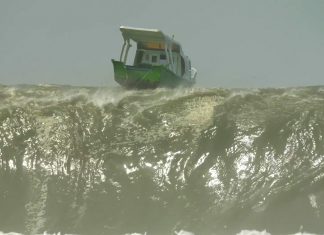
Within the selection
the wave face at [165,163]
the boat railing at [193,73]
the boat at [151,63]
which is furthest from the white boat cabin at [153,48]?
the wave face at [165,163]

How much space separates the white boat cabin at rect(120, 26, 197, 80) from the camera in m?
17.1

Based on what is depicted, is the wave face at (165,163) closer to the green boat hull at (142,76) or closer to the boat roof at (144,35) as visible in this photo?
the green boat hull at (142,76)

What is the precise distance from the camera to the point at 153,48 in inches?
701

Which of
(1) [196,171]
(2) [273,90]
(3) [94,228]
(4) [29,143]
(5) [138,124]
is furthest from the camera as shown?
(2) [273,90]

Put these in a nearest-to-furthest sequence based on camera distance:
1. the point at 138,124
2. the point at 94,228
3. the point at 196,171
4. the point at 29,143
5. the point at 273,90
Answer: the point at 94,228 → the point at 196,171 → the point at 29,143 → the point at 138,124 → the point at 273,90

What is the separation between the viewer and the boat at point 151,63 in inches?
631

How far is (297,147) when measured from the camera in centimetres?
871

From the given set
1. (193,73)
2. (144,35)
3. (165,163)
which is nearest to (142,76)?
(144,35)

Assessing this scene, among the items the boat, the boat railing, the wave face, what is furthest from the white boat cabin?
the wave face

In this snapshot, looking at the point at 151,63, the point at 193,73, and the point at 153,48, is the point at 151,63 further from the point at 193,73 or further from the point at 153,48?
the point at 193,73

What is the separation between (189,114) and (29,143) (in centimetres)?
268

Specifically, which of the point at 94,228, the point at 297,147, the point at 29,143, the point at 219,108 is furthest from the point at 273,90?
the point at 94,228

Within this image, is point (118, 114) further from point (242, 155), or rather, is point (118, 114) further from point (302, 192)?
point (302, 192)

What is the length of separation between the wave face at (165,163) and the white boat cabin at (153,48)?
234 inches
